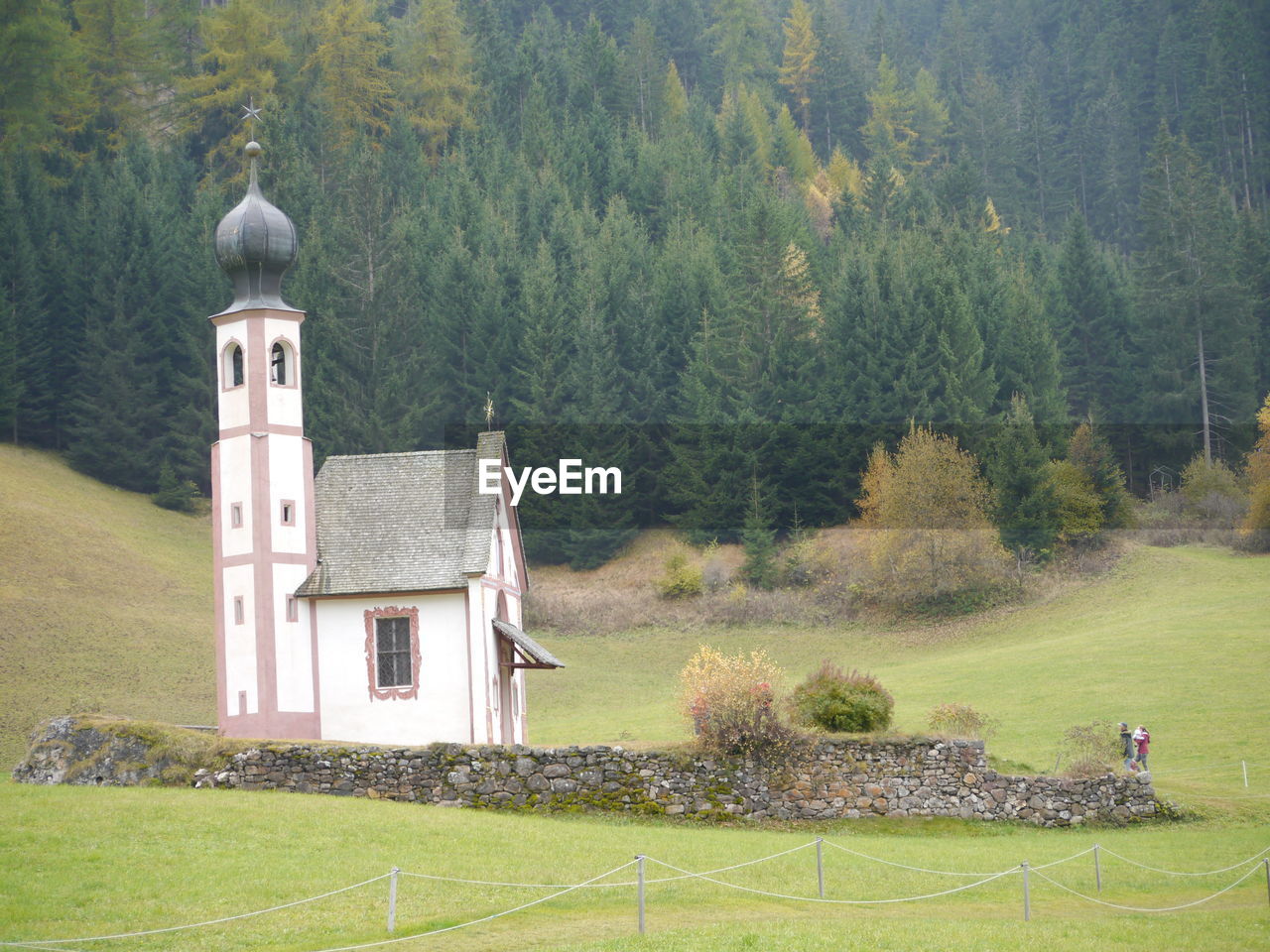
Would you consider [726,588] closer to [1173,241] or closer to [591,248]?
[591,248]

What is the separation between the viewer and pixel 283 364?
114 feet

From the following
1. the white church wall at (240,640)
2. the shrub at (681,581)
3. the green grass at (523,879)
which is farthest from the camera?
the shrub at (681,581)

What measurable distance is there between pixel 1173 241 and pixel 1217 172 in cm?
3959

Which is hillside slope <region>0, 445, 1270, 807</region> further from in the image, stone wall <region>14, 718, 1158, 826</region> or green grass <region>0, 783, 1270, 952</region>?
green grass <region>0, 783, 1270, 952</region>

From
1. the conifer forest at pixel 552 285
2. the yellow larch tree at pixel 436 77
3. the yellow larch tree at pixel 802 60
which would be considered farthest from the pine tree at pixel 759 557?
the yellow larch tree at pixel 802 60

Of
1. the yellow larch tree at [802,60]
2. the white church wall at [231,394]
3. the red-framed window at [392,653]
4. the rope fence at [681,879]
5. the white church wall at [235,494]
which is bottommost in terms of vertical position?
the rope fence at [681,879]

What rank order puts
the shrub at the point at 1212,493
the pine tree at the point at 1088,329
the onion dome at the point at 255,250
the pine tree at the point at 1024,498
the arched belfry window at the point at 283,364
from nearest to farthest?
the arched belfry window at the point at 283,364 < the onion dome at the point at 255,250 < the pine tree at the point at 1024,498 < the shrub at the point at 1212,493 < the pine tree at the point at 1088,329

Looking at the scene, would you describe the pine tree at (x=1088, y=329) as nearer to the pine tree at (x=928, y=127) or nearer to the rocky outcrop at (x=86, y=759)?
the pine tree at (x=928, y=127)

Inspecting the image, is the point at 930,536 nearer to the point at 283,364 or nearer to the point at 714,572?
the point at 714,572

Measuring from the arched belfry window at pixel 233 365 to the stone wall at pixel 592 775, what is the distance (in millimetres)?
9188

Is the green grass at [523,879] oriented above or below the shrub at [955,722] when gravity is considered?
below

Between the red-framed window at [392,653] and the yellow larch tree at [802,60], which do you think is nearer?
the red-framed window at [392,653]

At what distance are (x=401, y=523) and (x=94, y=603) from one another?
22446 mm

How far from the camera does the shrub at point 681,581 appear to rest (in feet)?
209
